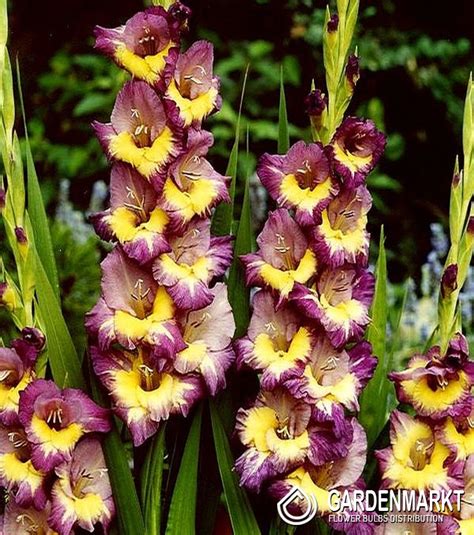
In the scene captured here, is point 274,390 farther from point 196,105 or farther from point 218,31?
point 218,31

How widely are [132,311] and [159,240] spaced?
7 centimetres

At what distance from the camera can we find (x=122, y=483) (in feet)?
3.09

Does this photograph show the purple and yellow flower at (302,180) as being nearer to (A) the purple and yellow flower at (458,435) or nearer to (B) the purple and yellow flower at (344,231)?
(B) the purple and yellow flower at (344,231)

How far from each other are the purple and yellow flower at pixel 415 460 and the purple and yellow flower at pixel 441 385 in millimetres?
18

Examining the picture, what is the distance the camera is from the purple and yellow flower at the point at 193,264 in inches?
35.0

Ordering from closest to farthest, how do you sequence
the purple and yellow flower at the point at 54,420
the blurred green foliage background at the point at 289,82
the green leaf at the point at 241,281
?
the purple and yellow flower at the point at 54,420 → the green leaf at the point at 241,281 → the blurred green foliage background at the point at 289,82

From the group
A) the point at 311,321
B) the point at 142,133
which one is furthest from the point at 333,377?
the point at 142,133

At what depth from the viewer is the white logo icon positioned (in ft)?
2.97

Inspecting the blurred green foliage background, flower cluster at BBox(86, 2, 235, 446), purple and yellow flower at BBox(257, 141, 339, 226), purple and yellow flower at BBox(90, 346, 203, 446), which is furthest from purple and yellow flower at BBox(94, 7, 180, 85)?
the blurred green foliage background

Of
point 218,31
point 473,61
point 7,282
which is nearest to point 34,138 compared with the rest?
point 218,31

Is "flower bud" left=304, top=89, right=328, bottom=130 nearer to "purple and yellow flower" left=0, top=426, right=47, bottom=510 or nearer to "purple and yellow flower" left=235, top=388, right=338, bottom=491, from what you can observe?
"purple and yellow flower" left=235, top=388, right=338, bottom=491

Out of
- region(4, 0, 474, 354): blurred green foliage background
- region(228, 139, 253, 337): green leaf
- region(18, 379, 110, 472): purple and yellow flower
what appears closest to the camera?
region(18, 379, 110, 472): purple and yellow flower

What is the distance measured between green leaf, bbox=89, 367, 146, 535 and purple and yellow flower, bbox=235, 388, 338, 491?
0.10 metres

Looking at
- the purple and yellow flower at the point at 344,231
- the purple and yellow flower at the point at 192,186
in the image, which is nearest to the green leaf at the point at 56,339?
the purple and yellow flower at the point at 192,186
